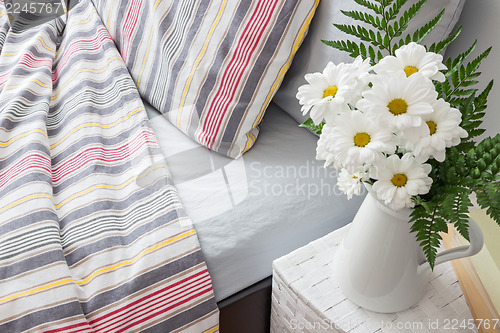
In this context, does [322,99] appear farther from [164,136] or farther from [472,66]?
[164,136]

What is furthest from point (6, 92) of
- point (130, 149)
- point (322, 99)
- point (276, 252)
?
point (322, 99)

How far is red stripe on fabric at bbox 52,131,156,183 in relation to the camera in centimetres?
98

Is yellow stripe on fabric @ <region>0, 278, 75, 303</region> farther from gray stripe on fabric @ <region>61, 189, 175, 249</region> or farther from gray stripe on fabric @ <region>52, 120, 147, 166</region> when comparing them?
gray stripe on fabric @ <region>52, 120, 147, 166</region>

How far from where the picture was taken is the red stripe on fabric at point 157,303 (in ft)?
2.52

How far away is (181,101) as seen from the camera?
1.06m

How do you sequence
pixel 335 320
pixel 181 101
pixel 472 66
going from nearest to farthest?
pixel 472 66 < pixel 335 320 < pixel 181 101

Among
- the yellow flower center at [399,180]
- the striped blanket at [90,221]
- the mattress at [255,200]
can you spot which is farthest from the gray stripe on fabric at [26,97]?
the yellow flower center at [399,180]

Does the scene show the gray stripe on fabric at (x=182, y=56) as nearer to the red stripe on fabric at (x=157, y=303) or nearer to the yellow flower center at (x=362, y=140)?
the red stripe on fabric at (x=157, y=303)

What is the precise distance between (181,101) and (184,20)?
185mm

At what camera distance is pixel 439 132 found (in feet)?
1.61

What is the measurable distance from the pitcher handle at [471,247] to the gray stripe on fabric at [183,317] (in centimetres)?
40

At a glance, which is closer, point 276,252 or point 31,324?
point 31,324

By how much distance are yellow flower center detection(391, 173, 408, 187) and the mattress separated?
0.39 meters

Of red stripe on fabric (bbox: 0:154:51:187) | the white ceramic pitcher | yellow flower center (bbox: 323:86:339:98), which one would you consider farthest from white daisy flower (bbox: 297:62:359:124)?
red stripe on fabric (bbox: 0:154:51:187)
